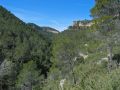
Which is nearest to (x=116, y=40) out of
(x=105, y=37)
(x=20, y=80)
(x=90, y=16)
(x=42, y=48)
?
(x=105, y=37)

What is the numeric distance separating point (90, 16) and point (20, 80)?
42.7m

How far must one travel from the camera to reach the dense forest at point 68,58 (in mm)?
12085

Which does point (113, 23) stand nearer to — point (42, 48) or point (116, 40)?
point (116, 40)

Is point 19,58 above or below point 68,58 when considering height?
above

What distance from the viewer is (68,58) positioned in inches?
2110

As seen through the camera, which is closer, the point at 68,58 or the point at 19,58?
the point at 68,58

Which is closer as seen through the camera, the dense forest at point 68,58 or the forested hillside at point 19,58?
the dense forest at point 68,58

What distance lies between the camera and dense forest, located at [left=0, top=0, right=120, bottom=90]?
39.6 feet

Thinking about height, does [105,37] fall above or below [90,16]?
below

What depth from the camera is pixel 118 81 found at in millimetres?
9984

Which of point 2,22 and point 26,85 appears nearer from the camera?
point 26,85

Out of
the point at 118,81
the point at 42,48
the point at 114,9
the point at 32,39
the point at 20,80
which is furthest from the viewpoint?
the point at 32,39

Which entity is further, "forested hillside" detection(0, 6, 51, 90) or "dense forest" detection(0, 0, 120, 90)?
"forested hillside" detection(0, 6, 51, 90)

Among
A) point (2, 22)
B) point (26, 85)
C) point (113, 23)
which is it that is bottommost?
point (26, 85)
